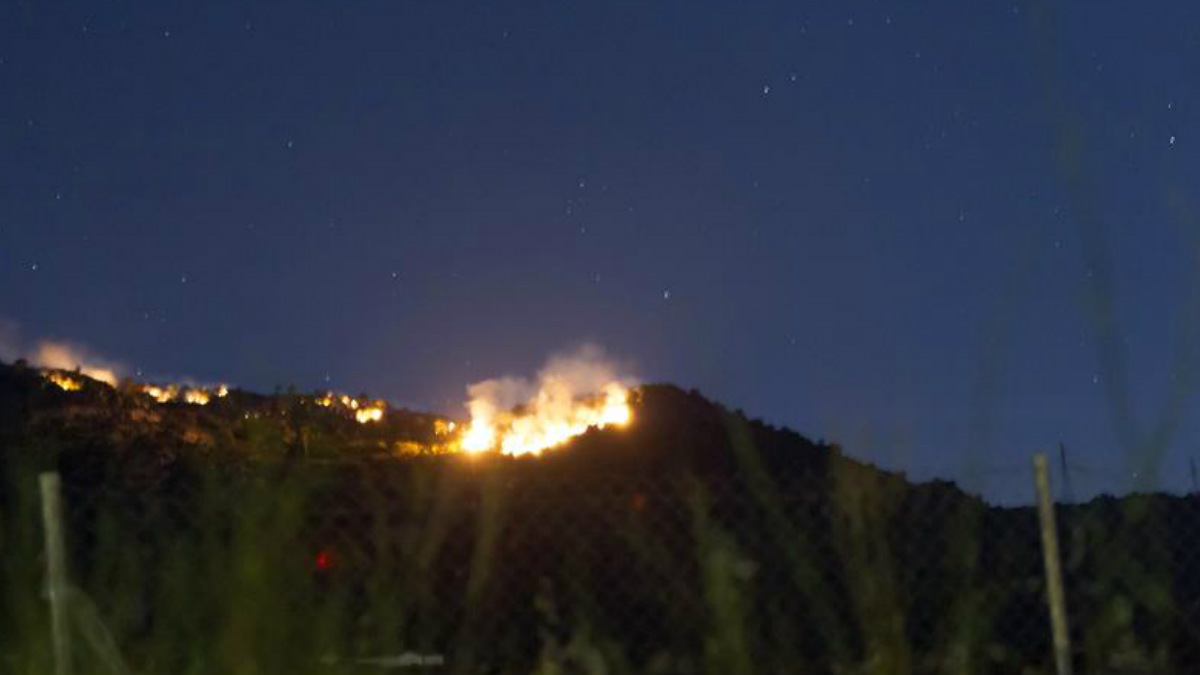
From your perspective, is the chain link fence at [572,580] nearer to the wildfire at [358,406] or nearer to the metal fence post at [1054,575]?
the metal fence post at [1054,575]

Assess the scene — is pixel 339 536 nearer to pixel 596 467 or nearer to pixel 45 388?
pixel 596 467

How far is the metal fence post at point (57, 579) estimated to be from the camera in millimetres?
5461

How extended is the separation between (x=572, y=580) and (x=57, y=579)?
177 inches

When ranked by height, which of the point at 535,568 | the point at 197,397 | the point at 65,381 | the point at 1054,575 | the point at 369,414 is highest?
the point at 65,381

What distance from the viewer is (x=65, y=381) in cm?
1780

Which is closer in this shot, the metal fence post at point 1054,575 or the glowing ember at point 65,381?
the metal fence post at point 1054,575

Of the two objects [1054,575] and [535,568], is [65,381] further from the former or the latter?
[1054,575]

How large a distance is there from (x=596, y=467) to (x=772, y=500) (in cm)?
820

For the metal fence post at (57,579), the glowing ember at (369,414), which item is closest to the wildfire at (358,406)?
the glowing ember at (369,414)

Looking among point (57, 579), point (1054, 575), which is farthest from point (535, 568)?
point (57, 579)

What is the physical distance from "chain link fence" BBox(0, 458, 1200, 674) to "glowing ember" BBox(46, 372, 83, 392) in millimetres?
A: 4265

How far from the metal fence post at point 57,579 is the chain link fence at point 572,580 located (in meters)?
0.02

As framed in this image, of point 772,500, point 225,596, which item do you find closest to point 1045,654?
point 772,500

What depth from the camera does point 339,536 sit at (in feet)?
27.5
